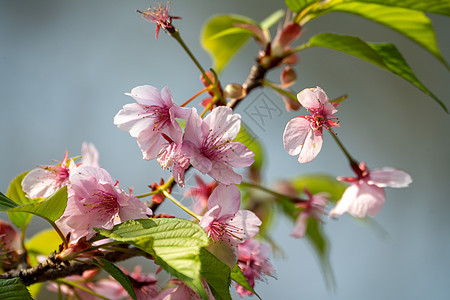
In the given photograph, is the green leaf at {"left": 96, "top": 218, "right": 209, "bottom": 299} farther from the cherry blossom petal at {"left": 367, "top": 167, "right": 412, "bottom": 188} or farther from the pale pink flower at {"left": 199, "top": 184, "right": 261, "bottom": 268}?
the cherry blossom petal at {"left": 367, "top": 167, "right": 412, "bottom": 188}

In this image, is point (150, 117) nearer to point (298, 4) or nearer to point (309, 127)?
point (309, 127)

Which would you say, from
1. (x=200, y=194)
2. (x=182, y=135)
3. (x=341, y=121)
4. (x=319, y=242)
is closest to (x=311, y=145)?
→ (x=182, y=135)

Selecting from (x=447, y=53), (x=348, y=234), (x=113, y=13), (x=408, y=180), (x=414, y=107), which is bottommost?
(x=348, y=234)

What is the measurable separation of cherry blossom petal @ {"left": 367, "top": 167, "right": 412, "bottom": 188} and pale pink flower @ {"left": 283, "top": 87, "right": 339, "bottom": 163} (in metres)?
0.14

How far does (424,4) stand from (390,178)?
199 millimetres

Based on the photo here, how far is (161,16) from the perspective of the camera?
0.46 m

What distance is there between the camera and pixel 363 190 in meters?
0.52

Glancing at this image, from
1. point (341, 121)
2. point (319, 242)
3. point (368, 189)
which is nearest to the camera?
point (368, 189)

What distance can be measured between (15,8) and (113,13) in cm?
62

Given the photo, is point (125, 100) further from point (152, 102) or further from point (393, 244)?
point (393, 244)

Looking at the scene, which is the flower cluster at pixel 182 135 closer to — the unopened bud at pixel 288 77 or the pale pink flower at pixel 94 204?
the pale pink flower at pixel 94 204

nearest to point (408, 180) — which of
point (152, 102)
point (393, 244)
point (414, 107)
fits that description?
Answer: point (152, 102)

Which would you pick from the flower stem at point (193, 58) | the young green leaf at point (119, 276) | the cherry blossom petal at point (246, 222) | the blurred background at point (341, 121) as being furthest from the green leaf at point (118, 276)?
the blurred background at point (341, 121)

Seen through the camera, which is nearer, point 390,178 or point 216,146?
point 216,146
